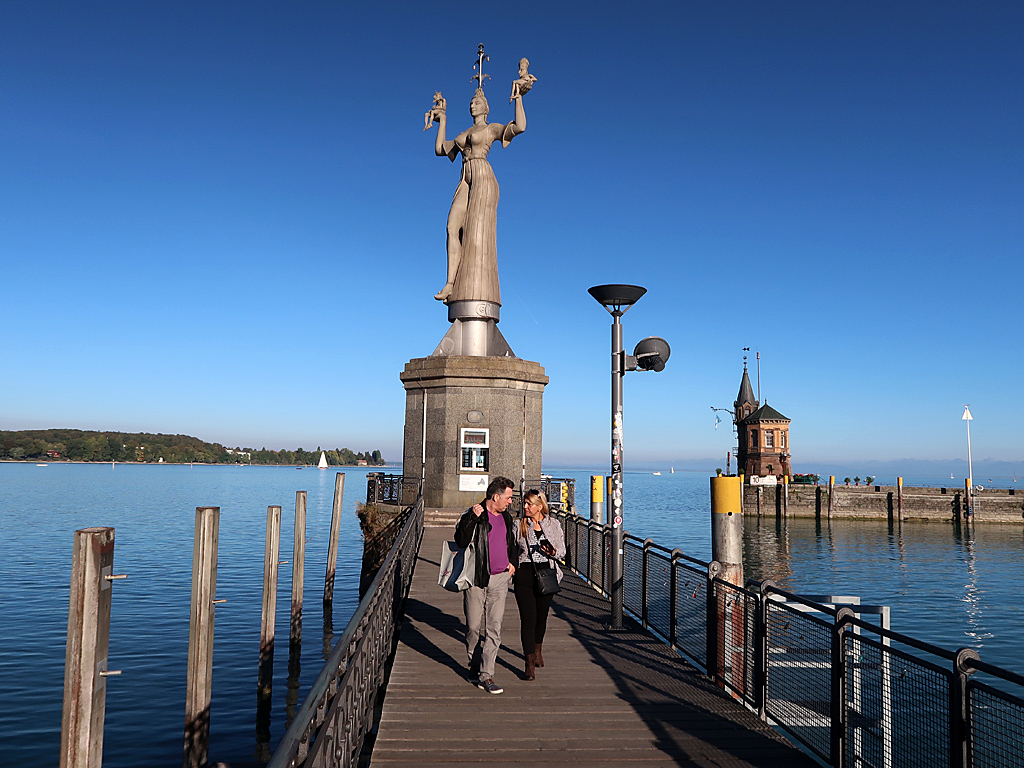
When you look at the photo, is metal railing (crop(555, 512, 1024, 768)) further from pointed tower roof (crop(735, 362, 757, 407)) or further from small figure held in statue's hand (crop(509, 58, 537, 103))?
pointed tower roof (crop(735, 362, 757, 407))

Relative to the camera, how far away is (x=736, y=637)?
7.16 meters

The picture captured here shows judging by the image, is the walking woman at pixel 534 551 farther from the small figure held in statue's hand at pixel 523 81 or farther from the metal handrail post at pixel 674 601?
the small figure held in statue's hand at pixel 523 81

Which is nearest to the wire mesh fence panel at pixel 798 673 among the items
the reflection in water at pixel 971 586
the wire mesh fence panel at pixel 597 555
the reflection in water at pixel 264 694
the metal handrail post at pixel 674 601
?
the metal handrail post at pixel 674 601

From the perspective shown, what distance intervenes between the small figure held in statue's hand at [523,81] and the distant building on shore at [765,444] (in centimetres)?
5901

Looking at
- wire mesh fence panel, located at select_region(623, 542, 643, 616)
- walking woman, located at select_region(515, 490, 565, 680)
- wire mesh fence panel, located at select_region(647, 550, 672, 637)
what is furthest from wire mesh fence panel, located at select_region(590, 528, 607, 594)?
walking woman, located at select_region(515, 490, 565, 680)

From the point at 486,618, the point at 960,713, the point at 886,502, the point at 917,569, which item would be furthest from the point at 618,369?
the point at 886,502

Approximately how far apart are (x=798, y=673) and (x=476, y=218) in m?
19.2

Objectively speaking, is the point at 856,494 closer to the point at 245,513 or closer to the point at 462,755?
the point at 245,513

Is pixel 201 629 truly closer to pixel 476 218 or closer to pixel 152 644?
pixel 152 644

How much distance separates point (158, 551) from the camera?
103 ft

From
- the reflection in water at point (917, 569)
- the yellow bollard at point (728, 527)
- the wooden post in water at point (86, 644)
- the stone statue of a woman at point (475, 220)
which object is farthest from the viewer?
the stone statue of a woman at point (475, 220)

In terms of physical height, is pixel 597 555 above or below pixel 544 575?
below

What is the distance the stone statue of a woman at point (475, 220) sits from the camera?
23.5 meters

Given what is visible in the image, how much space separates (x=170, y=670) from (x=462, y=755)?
11.5 metres
